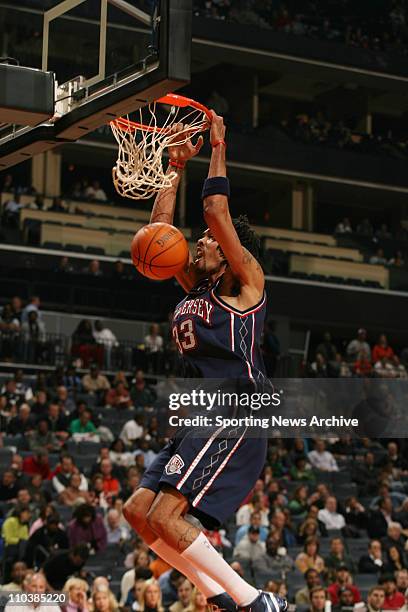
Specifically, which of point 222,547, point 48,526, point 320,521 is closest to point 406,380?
point 320,521

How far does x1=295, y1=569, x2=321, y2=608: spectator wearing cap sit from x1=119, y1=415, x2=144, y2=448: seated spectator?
5.39m

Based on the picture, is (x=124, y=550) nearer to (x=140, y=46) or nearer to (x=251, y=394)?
(x=251, y=394)

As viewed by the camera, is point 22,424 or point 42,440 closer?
point 42,440

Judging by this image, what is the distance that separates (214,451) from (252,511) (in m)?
9.10

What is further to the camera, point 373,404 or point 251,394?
point 373,404

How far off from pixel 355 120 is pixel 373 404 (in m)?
19.8

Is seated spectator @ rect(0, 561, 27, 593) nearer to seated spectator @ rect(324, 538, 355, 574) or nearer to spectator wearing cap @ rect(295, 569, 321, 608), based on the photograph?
spectator wearing cap @ rect(295, 569, 321, 608)

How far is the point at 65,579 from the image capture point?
12711 millimetres

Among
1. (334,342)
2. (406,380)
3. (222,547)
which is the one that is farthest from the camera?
(334,342)

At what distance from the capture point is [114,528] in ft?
47.7

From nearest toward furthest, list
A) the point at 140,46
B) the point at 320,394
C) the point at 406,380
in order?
the point at 140,46, the point at 320,394, the point at 406,380

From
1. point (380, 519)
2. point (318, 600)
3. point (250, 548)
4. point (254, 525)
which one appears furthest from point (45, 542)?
point (380, 519)

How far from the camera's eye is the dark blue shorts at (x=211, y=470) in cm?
657

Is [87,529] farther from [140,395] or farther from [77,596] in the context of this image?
[140,395]
